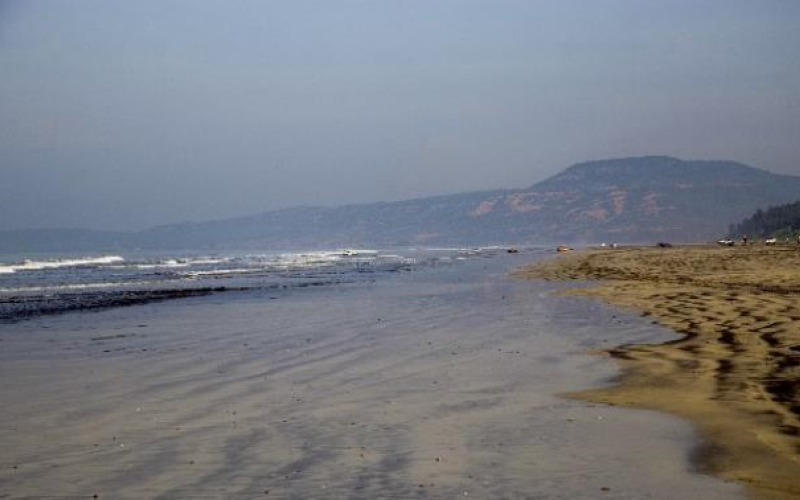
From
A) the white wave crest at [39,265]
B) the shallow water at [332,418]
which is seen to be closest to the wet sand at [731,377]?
the shallow water at [332,418]

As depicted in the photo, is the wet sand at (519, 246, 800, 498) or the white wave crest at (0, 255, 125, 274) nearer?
the wet sand at (519, 246, 800, 498)

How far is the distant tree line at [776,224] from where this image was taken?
10856cm

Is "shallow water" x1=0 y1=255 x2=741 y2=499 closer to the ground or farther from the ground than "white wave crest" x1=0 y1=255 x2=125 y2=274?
closer to the ground

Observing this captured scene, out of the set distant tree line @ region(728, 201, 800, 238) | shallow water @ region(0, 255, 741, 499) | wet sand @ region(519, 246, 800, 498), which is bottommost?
wet sand @ region(519, 246, 800, 498)

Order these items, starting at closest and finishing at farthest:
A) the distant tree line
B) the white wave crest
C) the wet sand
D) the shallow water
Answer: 1. the shallow water
2. the wet sand
3. the white wave crest
4. the distant tree line

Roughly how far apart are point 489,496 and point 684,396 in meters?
4.83

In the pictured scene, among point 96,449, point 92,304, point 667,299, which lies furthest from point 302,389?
point 92,304

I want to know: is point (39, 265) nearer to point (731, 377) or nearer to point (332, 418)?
point (332, 418)

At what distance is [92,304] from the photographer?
2917cm

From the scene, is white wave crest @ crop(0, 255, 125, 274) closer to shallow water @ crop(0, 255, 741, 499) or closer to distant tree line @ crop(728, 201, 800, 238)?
shallow water @ crop(0, 255, 741, 499)

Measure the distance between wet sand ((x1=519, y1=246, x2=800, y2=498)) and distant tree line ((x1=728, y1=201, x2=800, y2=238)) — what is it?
90.7m

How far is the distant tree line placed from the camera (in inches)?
4274

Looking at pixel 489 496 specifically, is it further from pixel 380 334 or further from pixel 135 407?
pixel 380 334

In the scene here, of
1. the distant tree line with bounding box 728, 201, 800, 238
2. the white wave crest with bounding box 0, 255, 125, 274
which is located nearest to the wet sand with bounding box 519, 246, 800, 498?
the white wave crest with bounding box 0, 255, 125, 274
